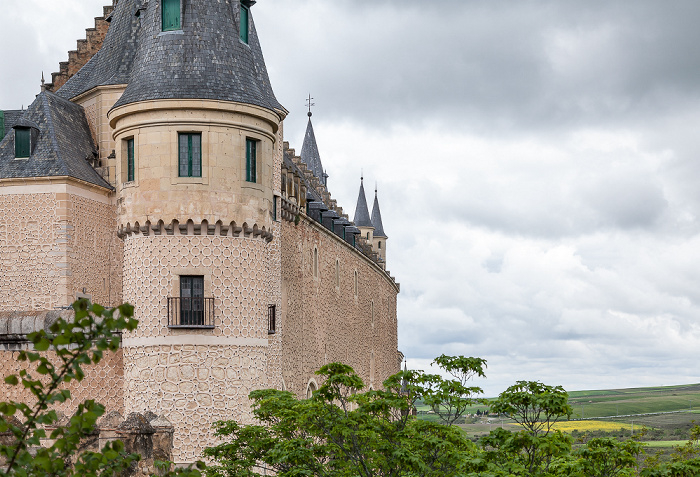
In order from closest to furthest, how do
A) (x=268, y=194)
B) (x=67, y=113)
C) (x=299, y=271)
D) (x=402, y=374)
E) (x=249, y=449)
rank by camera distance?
(x=402, y=374) < (x=249, y=449) < (x=268, y=194) < (x=67, y=113) < (x=299, y=271)

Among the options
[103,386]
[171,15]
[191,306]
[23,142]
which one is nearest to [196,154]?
[191,306]

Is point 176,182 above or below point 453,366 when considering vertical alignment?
above

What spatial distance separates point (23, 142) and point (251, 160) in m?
5.70

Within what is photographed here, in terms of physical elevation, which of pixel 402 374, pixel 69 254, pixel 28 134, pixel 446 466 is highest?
pixel 28 134

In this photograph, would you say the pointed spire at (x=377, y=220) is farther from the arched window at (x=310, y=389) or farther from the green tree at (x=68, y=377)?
the green tree at (x=68, y=377)

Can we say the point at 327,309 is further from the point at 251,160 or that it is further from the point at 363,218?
the point at 363,218

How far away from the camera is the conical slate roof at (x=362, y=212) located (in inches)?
2606

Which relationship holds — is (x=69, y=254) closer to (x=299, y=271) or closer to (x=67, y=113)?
(x=67, y=113)

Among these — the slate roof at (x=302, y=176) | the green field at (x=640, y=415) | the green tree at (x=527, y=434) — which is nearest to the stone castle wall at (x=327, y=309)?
the slate roof at (x=302, y=176)

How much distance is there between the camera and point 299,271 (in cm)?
3334

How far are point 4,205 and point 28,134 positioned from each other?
175 cm

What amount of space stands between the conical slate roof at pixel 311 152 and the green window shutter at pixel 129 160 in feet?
124

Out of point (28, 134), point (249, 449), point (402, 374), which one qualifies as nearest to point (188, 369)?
point (249, 449)

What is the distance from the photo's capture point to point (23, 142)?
899 inches
